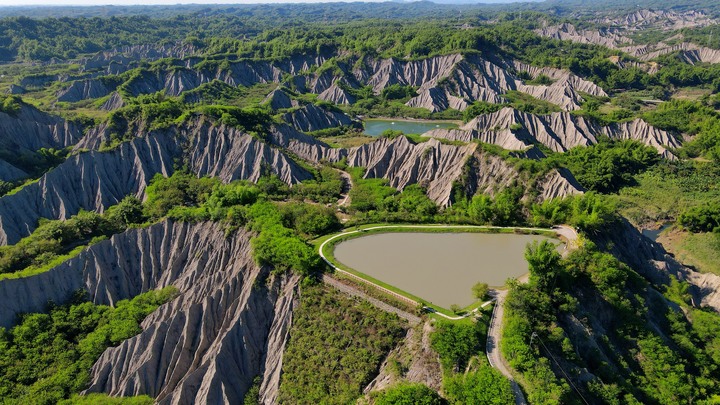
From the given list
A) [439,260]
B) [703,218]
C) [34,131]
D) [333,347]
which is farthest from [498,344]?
[34,131]

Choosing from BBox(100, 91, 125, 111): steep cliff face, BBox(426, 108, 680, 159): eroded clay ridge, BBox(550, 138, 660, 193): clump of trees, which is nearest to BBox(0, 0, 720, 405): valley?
BBox(550, 138, 660, 193): clump of trees

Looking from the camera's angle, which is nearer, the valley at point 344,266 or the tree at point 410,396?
the tree at point 410,396

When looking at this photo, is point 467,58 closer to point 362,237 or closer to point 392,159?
point 392,159

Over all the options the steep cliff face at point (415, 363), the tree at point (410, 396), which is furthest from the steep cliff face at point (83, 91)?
the tree at point (410, 396)

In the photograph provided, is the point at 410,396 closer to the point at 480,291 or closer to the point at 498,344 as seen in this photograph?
the point at 498,344

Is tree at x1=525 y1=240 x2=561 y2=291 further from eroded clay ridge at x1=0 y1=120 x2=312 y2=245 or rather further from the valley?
eroded clay ridge at x1=0 y1=120 x2=312 y2=245

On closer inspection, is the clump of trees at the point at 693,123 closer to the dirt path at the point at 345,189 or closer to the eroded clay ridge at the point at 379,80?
the eroded clay ridge at the point at 379,80
